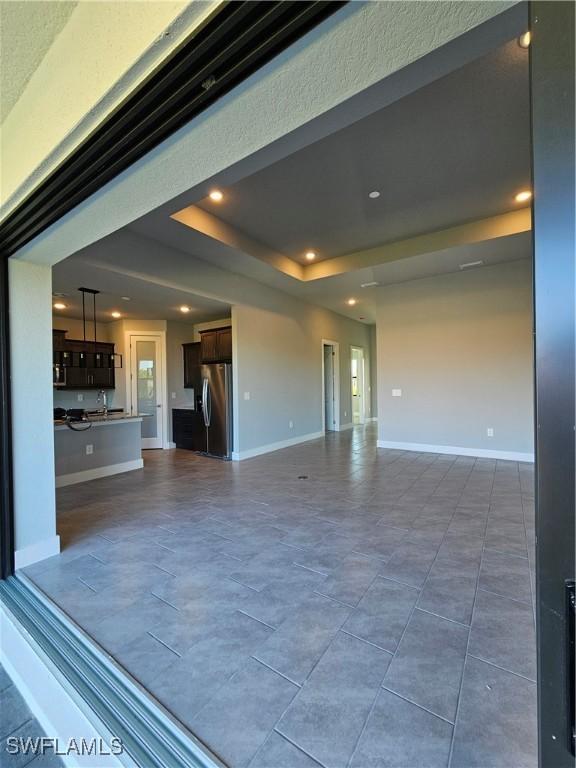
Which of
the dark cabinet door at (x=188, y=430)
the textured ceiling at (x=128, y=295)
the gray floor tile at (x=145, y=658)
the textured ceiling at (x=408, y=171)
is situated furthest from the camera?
the dark cabinet door at (x=188, y=430)

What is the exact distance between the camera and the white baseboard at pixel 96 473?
14.8ft

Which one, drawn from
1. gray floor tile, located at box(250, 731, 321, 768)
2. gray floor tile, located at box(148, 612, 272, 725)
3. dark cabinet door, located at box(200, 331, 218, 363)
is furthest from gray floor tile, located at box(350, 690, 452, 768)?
dark cabinet door, located at box(200, 331, 218, 363)

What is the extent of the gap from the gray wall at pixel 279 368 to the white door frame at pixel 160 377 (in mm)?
2171

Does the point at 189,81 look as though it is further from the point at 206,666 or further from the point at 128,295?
the point at 128,295

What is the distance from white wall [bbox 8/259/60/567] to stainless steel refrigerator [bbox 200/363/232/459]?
10.7 ft

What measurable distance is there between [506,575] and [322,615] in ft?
4.29

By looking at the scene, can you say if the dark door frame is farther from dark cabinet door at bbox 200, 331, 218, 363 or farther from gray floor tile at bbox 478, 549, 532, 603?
dark cabinet door at bbox 200, 331, 218, 363

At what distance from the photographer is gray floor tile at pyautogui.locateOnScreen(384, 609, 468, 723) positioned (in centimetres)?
138

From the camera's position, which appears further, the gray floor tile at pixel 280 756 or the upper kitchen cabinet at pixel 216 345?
the upper kitchen cabinet at pixel 216 345

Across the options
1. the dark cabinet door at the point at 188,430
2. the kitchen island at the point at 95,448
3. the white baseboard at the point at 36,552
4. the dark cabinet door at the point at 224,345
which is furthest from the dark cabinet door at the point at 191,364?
the white baseboard at the point at 36,552

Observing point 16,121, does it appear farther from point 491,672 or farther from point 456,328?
point 456,328

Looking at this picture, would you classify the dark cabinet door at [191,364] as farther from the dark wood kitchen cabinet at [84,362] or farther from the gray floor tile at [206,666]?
the gray floor tile at [206,666]

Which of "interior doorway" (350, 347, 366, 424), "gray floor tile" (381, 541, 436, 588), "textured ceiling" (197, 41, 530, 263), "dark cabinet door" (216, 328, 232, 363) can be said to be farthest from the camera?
"interior doorway" (350, 347, 366, 424)

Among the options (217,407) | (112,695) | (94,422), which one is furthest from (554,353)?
(217,407)
